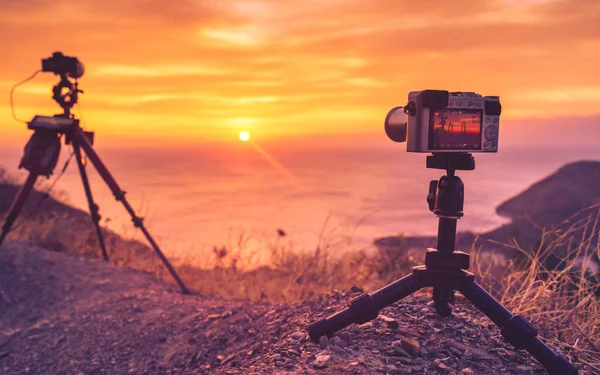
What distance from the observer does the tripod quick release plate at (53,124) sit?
427 cm

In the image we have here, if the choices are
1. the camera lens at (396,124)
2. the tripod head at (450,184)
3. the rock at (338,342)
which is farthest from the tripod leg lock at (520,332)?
the camera lens at (396,124)

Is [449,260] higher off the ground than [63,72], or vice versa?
[63,72]

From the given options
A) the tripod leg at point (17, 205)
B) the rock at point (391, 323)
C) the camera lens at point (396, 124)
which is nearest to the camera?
the camera lens at point (396, 124)

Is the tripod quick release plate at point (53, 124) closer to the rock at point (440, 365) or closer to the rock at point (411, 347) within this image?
the rock at point (411, 347)

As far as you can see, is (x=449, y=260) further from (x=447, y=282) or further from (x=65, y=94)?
(x=65, y=94)

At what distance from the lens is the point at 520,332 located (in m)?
2.43

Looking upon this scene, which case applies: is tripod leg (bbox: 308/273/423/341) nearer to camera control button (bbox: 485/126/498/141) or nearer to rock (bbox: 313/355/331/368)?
rock (bbox: 313/355/331/368)

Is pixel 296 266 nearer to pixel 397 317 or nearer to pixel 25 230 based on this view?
pixel 397 317

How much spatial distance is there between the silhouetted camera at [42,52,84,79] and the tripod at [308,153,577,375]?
3.43m

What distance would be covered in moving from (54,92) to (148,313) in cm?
224

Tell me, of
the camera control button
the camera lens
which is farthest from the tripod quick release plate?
the camera control button

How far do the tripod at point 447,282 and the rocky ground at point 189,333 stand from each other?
0.16 m

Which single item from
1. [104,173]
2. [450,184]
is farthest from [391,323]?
[104,173]

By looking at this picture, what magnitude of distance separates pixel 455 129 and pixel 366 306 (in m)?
1.04
